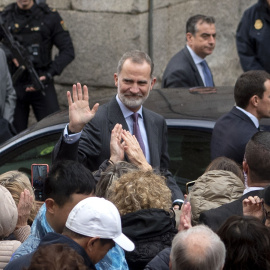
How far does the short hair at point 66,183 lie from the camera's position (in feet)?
12.3

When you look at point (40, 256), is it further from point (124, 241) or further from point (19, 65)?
point (19, 65)

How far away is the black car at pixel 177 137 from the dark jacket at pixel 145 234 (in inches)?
67.7

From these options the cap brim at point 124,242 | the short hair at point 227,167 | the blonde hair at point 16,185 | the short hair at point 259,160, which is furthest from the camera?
the short hair at point 227,167

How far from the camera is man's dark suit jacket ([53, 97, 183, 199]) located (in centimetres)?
492

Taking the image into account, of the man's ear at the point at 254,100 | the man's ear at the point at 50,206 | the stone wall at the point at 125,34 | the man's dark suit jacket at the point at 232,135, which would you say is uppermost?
the man's ear at the point at 50,206

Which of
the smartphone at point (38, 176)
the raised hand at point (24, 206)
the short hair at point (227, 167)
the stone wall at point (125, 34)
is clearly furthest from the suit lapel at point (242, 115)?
the stone wall at point (125, 34)

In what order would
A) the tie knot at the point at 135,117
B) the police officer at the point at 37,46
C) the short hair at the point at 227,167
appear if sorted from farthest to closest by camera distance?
the police officer at the point at 37,46, the tie knot at the point at 135,117, the short hair at the point at 227,167

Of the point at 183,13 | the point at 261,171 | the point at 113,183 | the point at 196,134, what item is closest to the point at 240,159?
the point at 196,134

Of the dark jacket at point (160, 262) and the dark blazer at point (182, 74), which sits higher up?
the dark jacket at point (160, 262)

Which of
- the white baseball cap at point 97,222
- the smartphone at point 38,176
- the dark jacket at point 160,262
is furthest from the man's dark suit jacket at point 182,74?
the white baseball cap at point 97,222

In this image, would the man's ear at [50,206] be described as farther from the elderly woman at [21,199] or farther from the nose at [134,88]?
the nose at [134,88]

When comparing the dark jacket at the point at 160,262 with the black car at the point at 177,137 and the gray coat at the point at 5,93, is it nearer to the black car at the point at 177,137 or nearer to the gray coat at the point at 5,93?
the black car at the point at 177,137

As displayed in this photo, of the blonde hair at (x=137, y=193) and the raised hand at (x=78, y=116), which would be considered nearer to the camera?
the blonde hair at (x=137, y=193)

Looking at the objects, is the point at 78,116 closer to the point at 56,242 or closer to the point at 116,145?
the point at 116,145
